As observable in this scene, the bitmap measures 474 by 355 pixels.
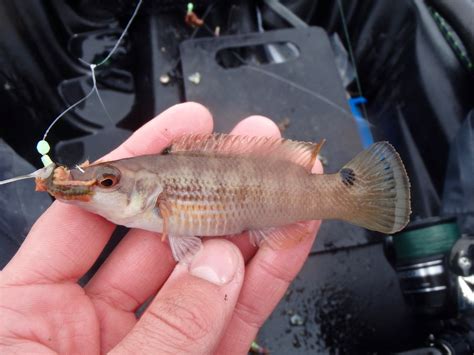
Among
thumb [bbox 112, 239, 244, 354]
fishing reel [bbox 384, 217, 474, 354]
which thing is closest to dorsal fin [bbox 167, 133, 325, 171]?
thumb [bbox 112, 239, 244, 354]

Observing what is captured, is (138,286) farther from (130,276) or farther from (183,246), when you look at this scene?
(183,246)

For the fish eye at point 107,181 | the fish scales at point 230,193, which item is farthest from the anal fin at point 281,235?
the fish eye at point 107,181

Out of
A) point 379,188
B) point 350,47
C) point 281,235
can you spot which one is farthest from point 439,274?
point 350,47

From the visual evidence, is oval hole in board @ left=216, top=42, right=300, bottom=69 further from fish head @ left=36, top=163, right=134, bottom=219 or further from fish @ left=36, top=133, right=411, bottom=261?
fish head @ left=36, top=163, right=134, bottom=219

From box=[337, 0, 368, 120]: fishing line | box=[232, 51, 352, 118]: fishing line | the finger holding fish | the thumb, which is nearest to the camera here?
the thumb

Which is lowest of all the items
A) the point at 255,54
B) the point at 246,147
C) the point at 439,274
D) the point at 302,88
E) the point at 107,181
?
the point at 439,274

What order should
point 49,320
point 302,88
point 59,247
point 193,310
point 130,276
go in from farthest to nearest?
point 302,88, point 130,276, point 59,247, point 49,320, point 193,310
